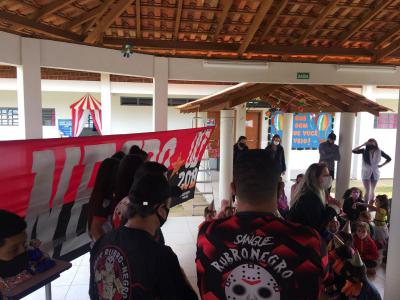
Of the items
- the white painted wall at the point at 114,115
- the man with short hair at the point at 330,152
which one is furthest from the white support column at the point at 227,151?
the white painted wall at the point at 114,115

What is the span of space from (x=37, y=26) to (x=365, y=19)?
17.5ft

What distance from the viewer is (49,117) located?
11.9m

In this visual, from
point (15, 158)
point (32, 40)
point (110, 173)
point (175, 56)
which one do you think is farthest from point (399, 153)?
point (32, 40)

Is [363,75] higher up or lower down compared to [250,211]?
higher up

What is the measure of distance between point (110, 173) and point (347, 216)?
425 cm

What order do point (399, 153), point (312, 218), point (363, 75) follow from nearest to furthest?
point (312, 218) → point (399, 153) → point (363, 75)

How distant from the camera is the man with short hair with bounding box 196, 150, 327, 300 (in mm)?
1351

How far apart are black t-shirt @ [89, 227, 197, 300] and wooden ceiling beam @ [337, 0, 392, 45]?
576 centimetres

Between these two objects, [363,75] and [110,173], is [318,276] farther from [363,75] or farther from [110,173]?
[363,75]

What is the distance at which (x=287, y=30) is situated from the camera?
6465mm

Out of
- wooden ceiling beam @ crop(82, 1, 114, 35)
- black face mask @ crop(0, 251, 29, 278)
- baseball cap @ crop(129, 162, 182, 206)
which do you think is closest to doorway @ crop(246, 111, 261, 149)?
wooden ceiling beam @ crop(82, 1, 114, 35)

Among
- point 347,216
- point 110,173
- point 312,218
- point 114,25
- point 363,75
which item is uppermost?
point 114,25

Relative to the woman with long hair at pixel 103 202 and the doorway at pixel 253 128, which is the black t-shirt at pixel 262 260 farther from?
the doorway at pixel 253 128

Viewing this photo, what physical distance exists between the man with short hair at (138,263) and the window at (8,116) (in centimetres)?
1159
